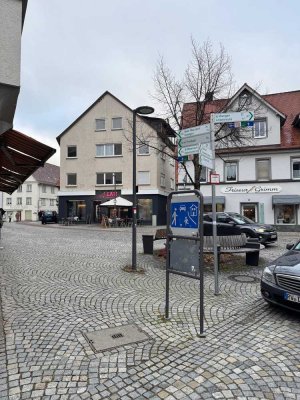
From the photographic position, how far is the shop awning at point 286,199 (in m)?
23.6

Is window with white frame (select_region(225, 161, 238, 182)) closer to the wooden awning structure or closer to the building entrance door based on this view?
the building entrance door

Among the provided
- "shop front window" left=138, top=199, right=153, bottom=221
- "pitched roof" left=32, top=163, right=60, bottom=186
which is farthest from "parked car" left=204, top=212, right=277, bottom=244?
"pitched roof" left=32, top=163, right=60, bottom=186

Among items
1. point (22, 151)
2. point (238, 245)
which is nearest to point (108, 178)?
point (238, 245)

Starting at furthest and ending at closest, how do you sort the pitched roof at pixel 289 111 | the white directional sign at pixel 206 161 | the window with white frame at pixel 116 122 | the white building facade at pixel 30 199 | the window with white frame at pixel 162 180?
the white building facade at pixel 30 199 → the window with white frame at pixel 162 180 → the window with white frame at pixel 116 122 → the pitched roof at pixel 289 111 → the white directional sign at pixel 206 161

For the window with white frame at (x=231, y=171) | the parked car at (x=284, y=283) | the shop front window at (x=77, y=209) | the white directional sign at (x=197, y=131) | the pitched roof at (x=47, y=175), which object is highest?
the pitched roof at (x=47, y=175)

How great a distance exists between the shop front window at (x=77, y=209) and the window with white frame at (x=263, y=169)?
18921 mm

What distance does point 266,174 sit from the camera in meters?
25.0

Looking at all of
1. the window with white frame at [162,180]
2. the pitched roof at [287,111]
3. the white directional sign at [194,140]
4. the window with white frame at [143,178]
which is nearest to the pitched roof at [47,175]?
the window with white frame at [162,180]

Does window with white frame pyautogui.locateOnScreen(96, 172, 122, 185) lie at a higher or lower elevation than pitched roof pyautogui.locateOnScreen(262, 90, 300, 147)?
lower

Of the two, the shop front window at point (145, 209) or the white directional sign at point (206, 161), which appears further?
the shop front window at point (145, 209)

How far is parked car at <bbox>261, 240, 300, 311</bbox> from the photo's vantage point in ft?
16.9

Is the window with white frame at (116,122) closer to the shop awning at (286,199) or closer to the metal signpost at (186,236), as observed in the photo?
the shop awning at (286,199)

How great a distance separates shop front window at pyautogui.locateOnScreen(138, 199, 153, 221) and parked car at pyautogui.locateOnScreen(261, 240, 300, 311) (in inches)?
1063

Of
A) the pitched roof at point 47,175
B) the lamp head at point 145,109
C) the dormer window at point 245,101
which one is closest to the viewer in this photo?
the lamp head at point 145,109
